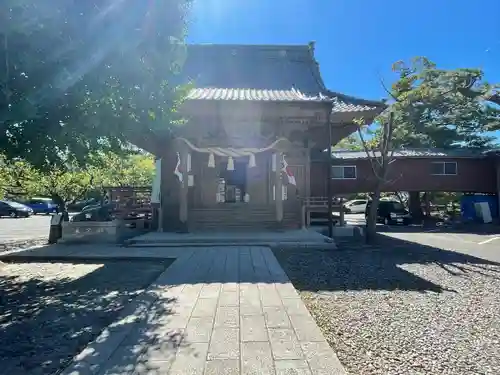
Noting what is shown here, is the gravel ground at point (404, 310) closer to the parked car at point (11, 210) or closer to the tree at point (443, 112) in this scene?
the tree at point (443, 112)

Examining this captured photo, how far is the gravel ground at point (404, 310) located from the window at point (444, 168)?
581 inches

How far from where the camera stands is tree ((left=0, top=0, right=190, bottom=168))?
151 inches

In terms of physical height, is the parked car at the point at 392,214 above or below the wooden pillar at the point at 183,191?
below

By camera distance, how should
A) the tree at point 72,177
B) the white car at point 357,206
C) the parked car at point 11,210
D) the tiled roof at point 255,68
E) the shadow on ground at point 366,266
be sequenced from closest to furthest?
the shadow on ground at point 366,266 < the tree at point 72,177 < the tiled roof at point 255,68 < the parked car at point 11,210 < the white car at point 357,206

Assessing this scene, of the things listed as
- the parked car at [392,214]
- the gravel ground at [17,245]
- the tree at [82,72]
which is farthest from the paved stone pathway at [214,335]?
the parked car at [392,214]

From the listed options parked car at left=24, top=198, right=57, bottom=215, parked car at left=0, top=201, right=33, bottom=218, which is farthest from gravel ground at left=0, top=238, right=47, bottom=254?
parked car at left=24, top=198, right=57, bottom=215

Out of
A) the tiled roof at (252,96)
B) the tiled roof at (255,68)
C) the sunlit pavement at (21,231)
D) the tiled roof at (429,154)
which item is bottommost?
the sunlit pavement at (21,231)

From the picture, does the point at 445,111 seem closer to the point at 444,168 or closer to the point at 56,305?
the point at 444,168

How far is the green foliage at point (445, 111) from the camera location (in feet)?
76.9

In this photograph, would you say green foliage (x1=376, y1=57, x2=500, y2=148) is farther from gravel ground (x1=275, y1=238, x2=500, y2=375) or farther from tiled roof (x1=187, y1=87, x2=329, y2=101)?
gravel ground (x1=275, y1=238, x2=500, y2=375)

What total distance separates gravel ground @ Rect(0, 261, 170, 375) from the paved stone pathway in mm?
294

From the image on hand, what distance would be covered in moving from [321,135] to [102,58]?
9.84 metres

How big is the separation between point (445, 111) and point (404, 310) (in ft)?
88.5

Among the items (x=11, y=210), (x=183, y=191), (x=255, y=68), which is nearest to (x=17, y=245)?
(x=183, y=191)
